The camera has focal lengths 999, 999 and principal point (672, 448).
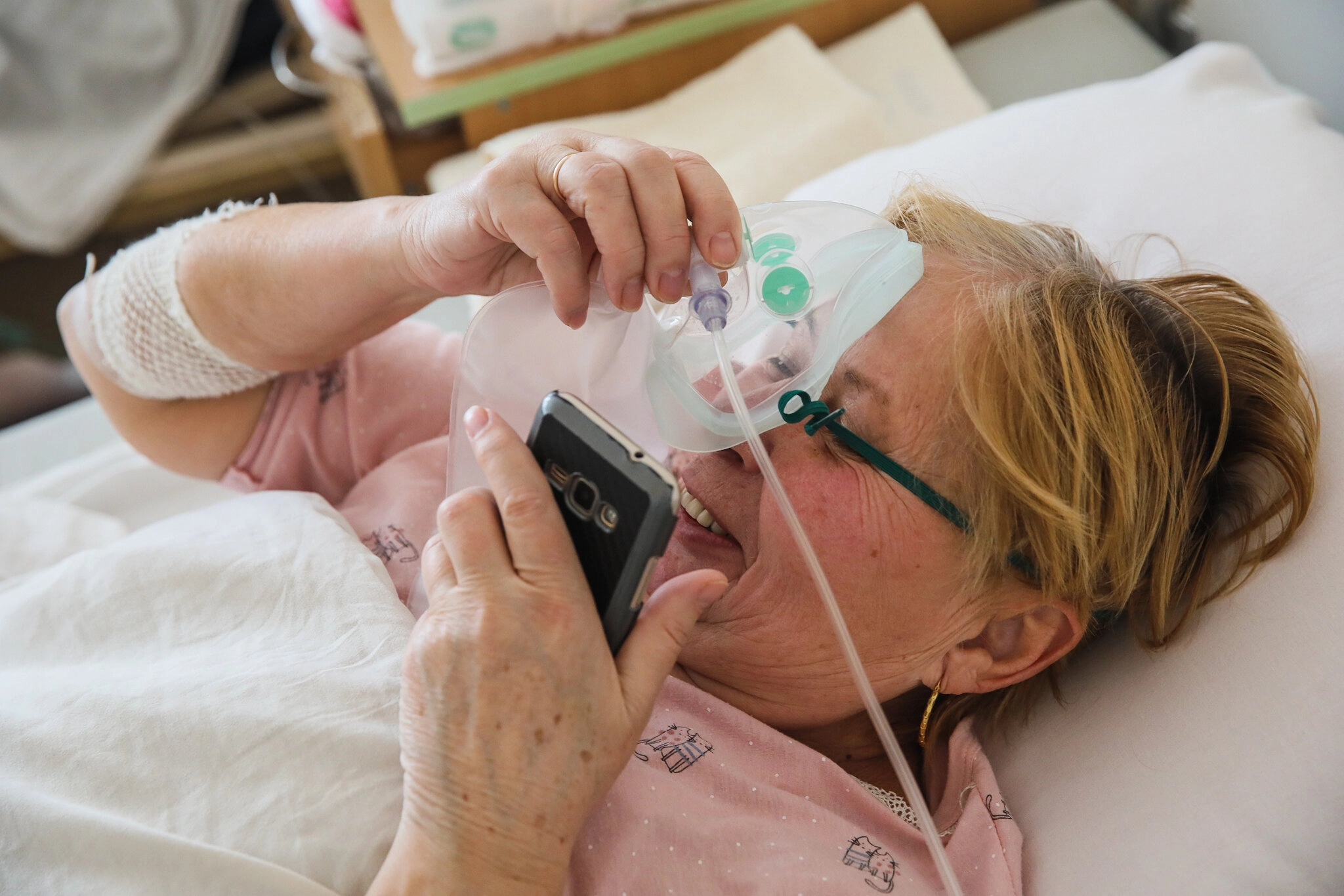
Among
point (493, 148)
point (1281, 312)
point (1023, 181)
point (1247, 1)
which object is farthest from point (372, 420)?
point (1247, 1)

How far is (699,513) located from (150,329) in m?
0.74

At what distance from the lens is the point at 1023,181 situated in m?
1.42


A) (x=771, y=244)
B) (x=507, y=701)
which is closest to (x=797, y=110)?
(x=771, y=244)

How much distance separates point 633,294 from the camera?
96cm

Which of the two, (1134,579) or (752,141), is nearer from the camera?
(1134,579)

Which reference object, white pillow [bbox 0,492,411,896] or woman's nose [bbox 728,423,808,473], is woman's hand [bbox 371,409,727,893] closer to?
white pillow [bbox 0,492,411,896]

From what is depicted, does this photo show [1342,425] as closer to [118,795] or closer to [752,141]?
[752,141]

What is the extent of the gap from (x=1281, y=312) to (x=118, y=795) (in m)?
1.34

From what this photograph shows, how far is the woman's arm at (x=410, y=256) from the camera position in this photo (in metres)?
0.93

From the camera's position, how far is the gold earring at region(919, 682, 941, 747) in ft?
3.87

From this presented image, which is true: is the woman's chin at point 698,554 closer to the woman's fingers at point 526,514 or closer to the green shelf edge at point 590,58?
the woman's fingers at point 526,514

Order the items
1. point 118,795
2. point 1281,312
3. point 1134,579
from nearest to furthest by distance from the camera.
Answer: point 118,795, point 1134,579, point 1281,312

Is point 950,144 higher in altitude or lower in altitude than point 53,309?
higher

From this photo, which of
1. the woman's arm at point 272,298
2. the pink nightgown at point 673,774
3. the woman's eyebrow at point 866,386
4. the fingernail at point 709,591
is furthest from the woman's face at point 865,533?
the woman's arm at point 272,298
